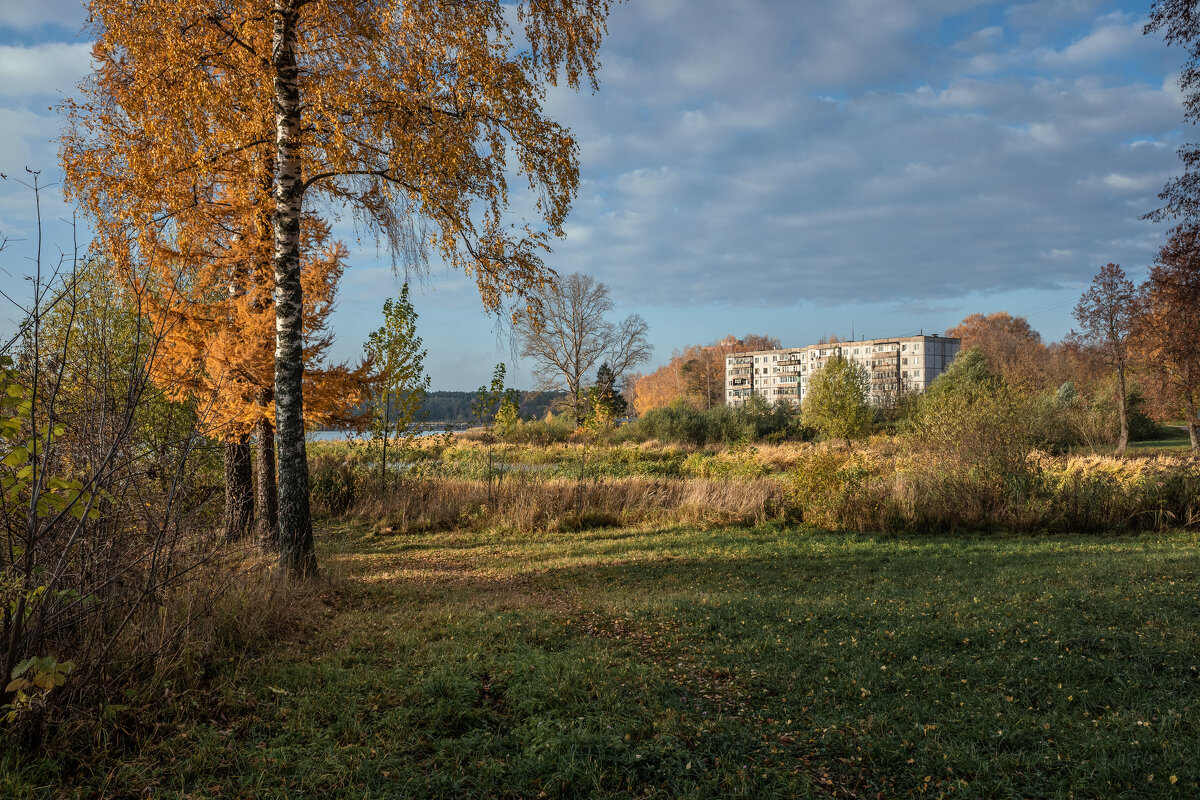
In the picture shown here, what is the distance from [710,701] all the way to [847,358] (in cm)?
8252

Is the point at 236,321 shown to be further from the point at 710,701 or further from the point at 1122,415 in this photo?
the point at 1122,415

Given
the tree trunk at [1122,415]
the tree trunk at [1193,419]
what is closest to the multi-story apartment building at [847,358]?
the tree trunk at [1122,415]

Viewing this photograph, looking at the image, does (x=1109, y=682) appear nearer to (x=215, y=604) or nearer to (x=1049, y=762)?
(x=1049, y=762)

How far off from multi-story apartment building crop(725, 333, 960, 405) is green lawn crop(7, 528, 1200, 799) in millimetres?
71408

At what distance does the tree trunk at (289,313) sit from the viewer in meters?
6.88

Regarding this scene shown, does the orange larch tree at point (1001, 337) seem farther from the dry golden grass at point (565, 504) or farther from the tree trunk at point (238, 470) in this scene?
the tree trunk at point (238, 470)

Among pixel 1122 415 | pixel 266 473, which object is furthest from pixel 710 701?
pixel 1122 415

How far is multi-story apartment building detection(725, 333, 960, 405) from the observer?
284ft

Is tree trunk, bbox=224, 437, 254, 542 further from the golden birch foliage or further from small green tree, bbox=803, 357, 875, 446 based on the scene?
small green tree, bbox=803, 357, 875, 446

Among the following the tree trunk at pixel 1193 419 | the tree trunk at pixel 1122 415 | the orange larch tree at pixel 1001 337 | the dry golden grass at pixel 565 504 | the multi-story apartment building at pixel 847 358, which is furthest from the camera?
the multi-story apartment building at pixel 847 358

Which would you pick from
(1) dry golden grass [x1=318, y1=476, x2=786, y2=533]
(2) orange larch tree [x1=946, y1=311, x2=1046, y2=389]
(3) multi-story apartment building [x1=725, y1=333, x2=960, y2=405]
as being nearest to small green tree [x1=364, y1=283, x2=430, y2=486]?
(1) dry golden grass [x1=318, y1=476, x2=786, y2=533]

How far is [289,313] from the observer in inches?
272

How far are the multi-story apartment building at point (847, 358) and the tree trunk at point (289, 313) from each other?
2817 inches

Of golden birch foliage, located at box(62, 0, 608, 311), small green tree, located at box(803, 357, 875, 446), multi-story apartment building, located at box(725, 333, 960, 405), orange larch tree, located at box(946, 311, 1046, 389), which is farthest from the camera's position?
multi-story apartment building, located at box(725, 333, 960, 405)
